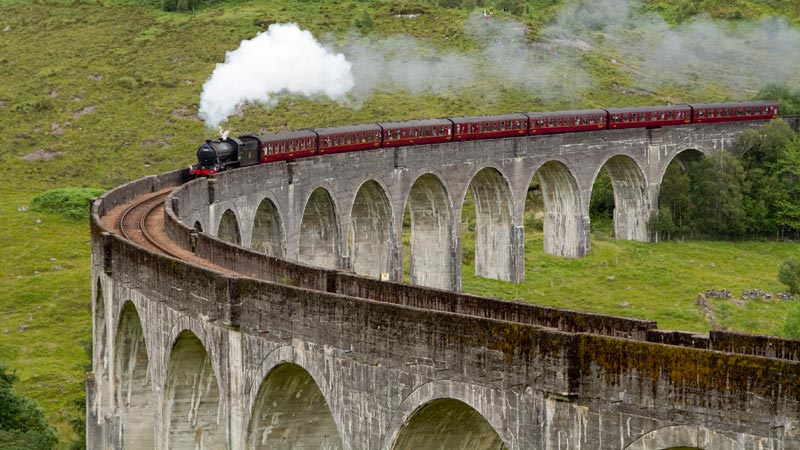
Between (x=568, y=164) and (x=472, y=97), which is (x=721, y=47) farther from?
(x=568, y=164)

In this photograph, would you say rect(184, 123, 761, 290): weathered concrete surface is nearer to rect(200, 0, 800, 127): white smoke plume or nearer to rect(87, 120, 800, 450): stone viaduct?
rect(87, 120, 800, 450): stone viaduct

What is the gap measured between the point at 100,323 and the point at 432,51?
65.5 metres

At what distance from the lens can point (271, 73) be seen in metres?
86.2

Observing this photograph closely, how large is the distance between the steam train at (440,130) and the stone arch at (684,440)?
33.3 meters

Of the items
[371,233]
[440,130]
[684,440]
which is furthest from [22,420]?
[440,130]

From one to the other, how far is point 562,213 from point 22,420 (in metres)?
39.4

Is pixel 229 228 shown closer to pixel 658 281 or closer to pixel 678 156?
pixel 658 281

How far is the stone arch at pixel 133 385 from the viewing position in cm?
3647

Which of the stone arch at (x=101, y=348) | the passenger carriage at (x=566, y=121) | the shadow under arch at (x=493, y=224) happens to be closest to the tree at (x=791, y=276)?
the shadow under arch at (x=493, y=224)

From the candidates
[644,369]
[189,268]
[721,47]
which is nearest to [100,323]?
[189,268]

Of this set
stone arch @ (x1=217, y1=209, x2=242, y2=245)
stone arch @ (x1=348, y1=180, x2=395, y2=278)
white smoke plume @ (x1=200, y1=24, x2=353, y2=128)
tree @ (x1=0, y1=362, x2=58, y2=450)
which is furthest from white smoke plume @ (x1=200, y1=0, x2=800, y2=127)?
tree @ (x1=0, y1=362, x2=58, y2=450)

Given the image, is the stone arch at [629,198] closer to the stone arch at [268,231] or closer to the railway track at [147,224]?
the stone arch at [268,231]

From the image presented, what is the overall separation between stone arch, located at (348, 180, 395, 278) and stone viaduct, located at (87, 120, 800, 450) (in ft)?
35.2

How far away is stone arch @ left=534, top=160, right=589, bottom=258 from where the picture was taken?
70250mm
